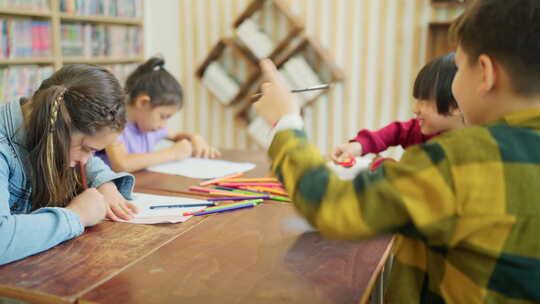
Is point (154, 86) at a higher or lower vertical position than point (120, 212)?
higher

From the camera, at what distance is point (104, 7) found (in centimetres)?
314

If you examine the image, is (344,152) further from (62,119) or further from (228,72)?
(228,72)

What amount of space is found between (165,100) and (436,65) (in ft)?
3.46

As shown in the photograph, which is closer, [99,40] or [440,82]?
[440,82]

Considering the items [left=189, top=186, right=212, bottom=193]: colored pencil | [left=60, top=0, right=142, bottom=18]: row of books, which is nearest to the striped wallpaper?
[left=60, top=0, right=142, bottom=18]: row of books

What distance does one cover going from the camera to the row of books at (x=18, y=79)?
252cm

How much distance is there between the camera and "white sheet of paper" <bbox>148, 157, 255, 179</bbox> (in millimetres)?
1637

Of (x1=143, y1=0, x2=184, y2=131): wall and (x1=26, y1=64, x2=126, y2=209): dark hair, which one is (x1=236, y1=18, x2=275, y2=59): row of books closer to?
(x1=143, y1=0, x2=184, y2=131): wall

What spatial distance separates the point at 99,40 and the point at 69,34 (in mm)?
278

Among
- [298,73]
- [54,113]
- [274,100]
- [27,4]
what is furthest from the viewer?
[298,73]

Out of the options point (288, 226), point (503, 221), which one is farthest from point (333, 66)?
point (503, 221)

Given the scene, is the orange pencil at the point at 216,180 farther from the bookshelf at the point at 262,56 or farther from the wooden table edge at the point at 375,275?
the bookshelf at the point at 262,56

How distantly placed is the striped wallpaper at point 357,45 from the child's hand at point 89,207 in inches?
90.3

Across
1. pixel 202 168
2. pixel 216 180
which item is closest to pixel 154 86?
pixel 202 168
